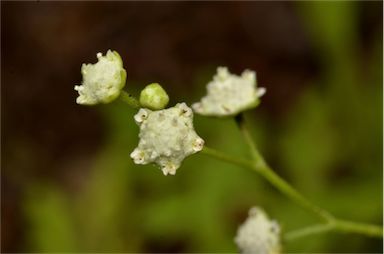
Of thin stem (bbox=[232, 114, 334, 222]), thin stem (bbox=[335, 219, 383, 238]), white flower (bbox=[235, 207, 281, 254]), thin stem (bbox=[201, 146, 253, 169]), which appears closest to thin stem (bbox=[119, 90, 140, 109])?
thin stem (bbox=[201, 146, 253, 169])

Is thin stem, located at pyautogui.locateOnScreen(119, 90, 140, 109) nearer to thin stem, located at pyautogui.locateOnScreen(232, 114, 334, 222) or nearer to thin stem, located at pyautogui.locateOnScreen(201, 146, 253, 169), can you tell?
thin stem, located at pyautogui.locateOnScreen(201, 146, 253, 169)

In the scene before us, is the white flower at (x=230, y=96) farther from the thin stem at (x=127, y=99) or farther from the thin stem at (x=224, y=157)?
the thin stem at (x=127, y=99)

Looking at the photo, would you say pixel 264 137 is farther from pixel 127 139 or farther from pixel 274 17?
pixel 274 17

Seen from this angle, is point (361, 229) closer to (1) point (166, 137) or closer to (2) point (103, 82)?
(1) point (166, 137)

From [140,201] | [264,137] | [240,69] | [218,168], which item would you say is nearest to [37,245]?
[140,201]

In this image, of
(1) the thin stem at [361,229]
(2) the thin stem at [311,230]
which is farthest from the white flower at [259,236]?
(1) the thin stem at [361,229]

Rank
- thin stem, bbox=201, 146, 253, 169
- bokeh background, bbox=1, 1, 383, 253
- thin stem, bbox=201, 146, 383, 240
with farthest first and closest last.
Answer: bokeh background, bbox=1, 1, 383, 253
thin stem, bbox=201, 146, 383, 240
thin stem, bbox=201, 146, 253, 169
